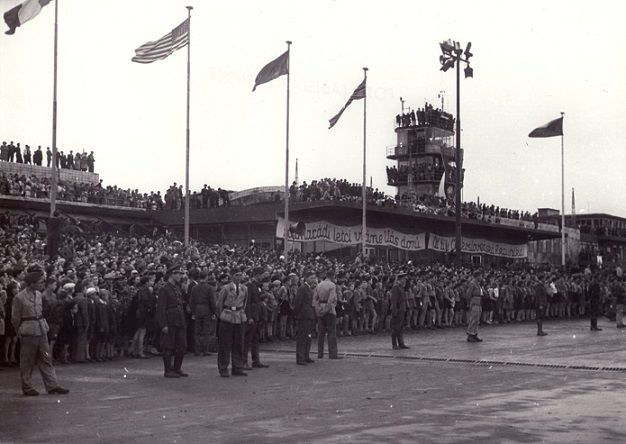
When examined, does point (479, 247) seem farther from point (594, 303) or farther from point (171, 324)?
point (171, 324)

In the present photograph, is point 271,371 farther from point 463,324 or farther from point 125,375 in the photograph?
point 463,324

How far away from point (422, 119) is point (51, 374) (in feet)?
241

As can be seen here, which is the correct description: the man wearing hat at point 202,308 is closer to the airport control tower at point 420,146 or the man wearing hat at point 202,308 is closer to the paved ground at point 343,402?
the paved ground at point 343,402

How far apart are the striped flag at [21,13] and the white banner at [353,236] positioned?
17652mm

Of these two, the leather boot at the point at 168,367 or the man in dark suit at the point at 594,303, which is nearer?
the leather boot at the point at 168,367

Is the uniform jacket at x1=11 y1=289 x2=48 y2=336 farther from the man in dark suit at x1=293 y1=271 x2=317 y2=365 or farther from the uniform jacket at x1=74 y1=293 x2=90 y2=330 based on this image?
the man in dark suit at x1=293 y1=271 x2=317 y2=365

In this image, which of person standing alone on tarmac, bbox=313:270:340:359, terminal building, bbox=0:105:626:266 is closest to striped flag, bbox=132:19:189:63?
terminal building, bbox=0:105:626:266

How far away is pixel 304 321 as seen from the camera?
16.5 m

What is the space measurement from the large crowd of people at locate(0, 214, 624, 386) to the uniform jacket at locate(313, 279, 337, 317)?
0.22 metres

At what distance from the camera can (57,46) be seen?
2405cm

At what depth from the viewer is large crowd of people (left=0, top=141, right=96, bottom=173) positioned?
4238 centimetres

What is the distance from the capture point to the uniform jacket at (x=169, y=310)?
44.4ft

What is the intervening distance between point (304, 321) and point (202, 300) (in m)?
2.69

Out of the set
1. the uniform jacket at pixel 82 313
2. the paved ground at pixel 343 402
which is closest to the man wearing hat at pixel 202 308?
the paved ground at pixel 343 402
